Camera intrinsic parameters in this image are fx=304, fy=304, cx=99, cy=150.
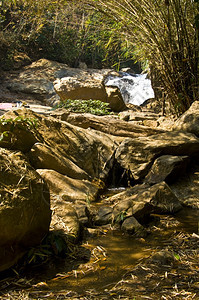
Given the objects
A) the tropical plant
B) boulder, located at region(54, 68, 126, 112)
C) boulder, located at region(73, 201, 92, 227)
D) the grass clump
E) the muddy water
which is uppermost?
the tropical plant

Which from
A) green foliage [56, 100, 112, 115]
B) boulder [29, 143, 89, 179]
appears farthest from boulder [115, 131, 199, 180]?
green foliage [56, 100, 112, 115]

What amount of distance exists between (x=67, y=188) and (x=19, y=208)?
141 cm

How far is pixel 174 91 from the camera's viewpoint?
191 inches

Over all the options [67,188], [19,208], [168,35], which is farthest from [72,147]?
[19,208]

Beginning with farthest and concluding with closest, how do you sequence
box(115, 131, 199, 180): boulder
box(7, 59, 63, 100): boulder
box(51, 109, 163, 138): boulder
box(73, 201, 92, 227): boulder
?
box(7, 59, 63, 100): boulder, box(51, 109, 163, 138): boulder, box(115, 131, 199, 180): boulder, box(73, 201, 92, 227): boulder

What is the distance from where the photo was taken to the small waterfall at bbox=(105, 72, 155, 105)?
11656 mm

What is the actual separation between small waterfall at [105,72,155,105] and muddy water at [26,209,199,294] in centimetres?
929

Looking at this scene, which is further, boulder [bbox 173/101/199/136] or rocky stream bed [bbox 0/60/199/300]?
boulder [bbox 173/101/199/136]

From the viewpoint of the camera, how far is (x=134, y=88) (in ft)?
40.4

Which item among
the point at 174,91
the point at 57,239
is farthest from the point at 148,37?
the point at 57,239

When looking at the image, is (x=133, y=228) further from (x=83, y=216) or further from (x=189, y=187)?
(x=189, y=187)

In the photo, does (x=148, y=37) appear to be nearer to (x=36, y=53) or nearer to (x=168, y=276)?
(x=168, y=276)

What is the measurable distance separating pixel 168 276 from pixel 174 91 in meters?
3.74

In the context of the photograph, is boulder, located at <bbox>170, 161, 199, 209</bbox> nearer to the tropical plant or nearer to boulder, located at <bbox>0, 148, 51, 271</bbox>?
the tropical plant
